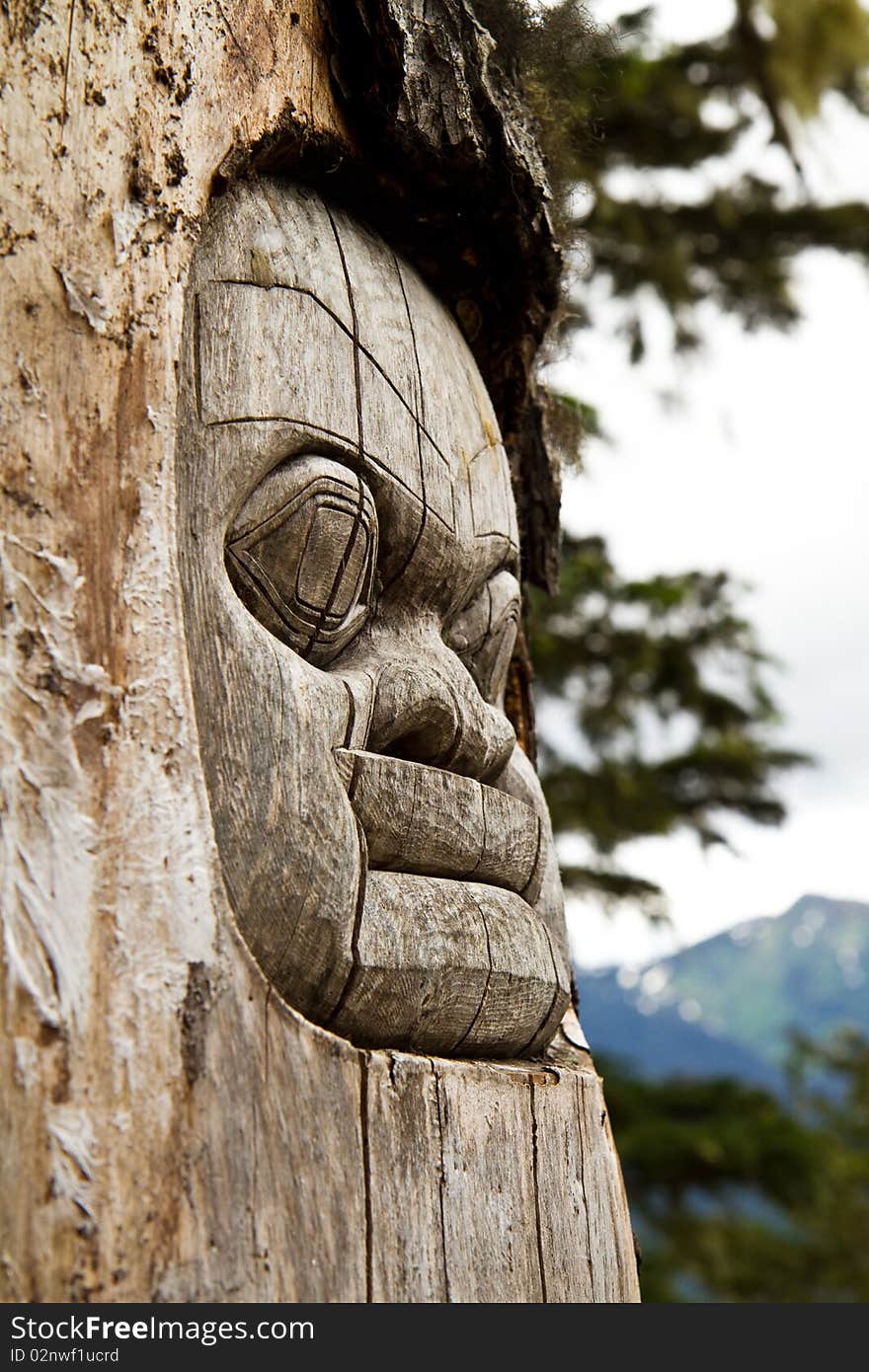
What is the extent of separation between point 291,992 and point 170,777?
31 centimetres

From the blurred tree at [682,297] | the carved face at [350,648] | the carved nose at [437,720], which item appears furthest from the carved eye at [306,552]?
the blurred tree at [682,297]

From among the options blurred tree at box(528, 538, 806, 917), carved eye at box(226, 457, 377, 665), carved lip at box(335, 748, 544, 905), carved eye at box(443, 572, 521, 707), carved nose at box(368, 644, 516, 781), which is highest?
blurred tree at box(528, 538, 806, 917)

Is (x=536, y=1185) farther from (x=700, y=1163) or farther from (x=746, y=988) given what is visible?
(x=746, y=988)

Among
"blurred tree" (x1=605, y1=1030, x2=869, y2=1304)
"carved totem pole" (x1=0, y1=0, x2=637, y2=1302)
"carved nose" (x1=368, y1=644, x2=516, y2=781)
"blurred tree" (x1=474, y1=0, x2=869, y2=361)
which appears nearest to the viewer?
"carved totem pole" (x1=0, y1=0, x2=637, y2=1302)

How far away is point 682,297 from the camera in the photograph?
5.93 meters

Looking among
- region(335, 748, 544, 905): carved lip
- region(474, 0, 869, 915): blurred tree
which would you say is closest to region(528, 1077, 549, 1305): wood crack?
region(335, 748, 544, 905): carved lip

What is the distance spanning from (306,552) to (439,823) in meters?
0.43

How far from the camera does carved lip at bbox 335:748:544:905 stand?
1.63 m

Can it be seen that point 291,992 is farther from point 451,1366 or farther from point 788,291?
point 788,291

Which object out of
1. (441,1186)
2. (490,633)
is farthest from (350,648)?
(441,1186)

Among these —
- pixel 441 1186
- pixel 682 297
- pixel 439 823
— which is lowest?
pixel 441 1186

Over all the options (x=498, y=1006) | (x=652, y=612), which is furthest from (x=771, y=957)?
(x=498, y=1006)

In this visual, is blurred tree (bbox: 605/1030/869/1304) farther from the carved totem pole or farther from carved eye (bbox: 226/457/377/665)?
carved eye (bbox: 226/457/377/665)

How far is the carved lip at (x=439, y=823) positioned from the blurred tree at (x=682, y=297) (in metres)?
3.01
